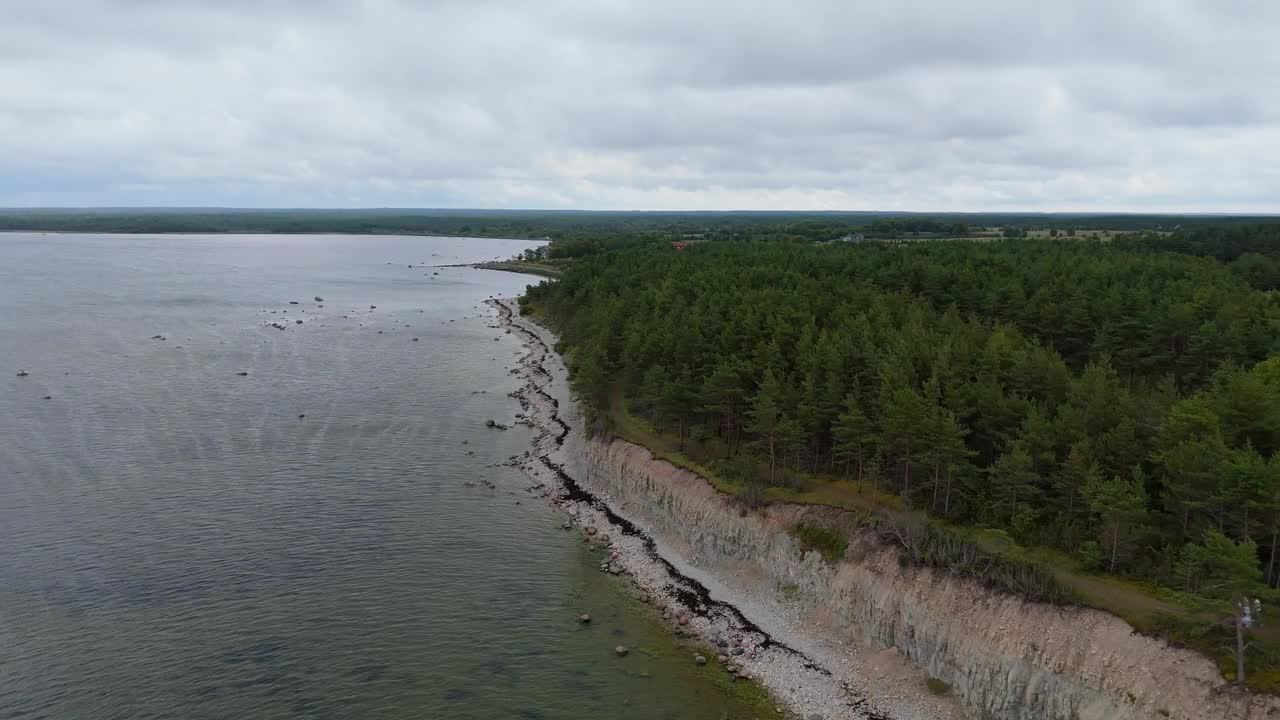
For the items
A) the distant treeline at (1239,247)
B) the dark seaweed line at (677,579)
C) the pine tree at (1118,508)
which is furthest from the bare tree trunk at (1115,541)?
the distant treeline at (1239,247)

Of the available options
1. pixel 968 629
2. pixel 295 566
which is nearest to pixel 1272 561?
pixel 968 629

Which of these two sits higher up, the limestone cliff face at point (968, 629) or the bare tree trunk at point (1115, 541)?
the bare tree trunk at point (1115, 541)

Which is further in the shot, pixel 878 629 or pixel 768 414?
pixel 768 414

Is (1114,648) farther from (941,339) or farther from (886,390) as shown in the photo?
(941,339)

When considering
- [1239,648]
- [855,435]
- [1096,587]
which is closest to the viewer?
[1239,648]

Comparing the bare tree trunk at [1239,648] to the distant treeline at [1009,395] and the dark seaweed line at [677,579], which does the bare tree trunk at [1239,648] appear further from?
the dark seaweed line at [677,579]

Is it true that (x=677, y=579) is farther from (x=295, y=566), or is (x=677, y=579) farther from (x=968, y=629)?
(x=295, y=566)

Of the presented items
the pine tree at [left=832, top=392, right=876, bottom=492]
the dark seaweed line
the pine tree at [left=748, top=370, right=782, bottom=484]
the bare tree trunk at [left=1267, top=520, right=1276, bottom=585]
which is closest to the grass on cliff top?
the pine tree at [left=832, top=392, right=876, bottom=492]
